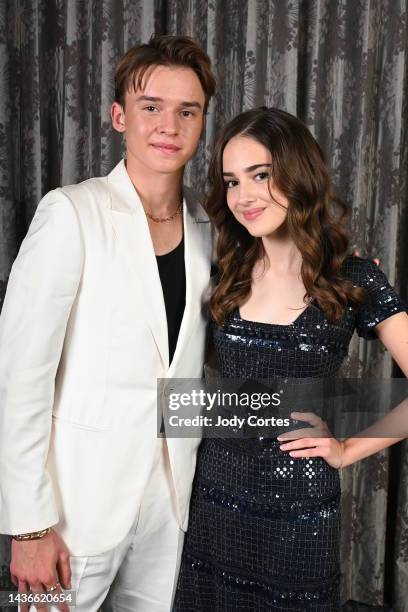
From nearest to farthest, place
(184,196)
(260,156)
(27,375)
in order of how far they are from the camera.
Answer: (27,375), (260,156), (184,196)

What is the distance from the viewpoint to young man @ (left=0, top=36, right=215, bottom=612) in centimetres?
154

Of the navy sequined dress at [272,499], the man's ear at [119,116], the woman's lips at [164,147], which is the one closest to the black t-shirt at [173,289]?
the navy sequined dress at [272,499]

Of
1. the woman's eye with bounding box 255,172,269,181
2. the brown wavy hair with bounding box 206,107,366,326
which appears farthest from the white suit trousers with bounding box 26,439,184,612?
the woman's eye with bounding box 255,172,269,181

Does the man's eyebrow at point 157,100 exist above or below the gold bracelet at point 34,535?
above

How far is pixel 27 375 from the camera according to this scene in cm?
154

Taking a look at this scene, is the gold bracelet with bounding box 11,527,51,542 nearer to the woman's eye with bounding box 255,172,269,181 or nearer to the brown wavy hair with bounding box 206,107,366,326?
the brown wavy hair with bounding box 206,107,366,326

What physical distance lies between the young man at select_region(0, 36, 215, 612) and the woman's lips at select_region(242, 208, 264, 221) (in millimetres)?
179

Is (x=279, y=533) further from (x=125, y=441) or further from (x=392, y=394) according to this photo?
(x=392, y=394)

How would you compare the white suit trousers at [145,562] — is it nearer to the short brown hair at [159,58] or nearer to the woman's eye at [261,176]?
the woman's eye at [261,176]

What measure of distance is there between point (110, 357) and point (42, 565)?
0.50 metres

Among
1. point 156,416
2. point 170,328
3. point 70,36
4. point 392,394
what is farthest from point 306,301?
point 70,36

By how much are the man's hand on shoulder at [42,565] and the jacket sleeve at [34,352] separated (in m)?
0.05

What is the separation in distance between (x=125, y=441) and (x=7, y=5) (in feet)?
5.63

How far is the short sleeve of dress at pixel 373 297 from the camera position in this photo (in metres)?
1.69
